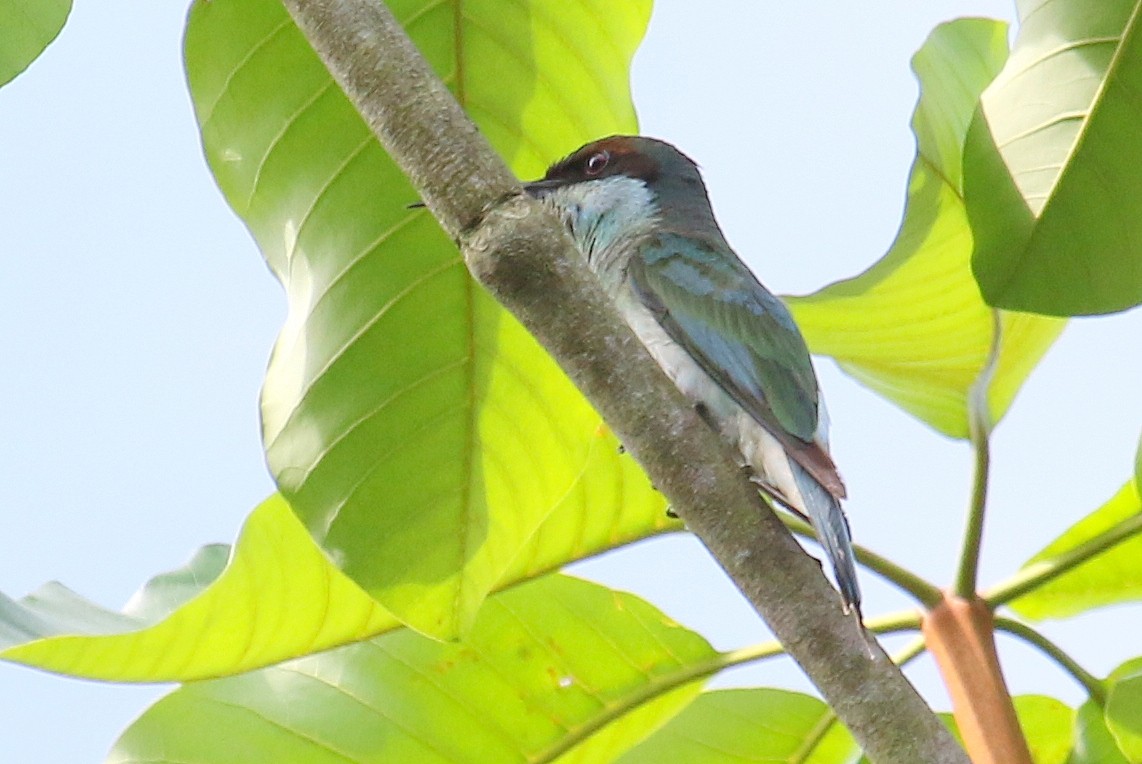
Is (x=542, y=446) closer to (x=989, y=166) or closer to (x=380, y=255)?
(x=380, y=255)

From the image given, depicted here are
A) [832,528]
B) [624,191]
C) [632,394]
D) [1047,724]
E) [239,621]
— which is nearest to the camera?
[632,394]

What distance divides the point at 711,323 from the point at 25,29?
1212mm

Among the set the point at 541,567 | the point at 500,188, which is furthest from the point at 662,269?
the point at 500,188

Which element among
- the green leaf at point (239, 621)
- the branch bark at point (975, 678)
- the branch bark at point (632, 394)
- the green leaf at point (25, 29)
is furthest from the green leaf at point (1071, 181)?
the green leaf at point (25, 29)

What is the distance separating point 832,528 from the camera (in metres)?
2.02

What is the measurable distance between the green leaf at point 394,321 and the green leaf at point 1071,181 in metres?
0.63

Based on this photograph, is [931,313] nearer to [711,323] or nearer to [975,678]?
[711,323]

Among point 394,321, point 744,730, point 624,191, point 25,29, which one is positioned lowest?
point 744,730

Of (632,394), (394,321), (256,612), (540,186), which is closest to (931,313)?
(540,186)

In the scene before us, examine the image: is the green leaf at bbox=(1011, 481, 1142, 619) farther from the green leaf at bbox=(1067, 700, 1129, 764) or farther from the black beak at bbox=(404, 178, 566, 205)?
the black beak at bbox=(404, 178, 566, 205)

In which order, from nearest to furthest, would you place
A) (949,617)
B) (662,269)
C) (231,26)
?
(949,617), (231,26), (662,269)

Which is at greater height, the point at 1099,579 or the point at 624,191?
the point at 624,191

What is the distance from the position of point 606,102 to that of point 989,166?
61cm

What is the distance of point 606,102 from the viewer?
2285 mm
